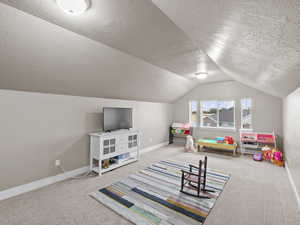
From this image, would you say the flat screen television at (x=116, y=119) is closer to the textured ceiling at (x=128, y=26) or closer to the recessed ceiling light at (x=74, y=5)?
the textured ceiling at (x=128, y=26)

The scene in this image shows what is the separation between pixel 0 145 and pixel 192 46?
137 inches

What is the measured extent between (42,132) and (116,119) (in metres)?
1.54

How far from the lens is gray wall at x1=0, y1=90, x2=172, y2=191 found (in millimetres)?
2371

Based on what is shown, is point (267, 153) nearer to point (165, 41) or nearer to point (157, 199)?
point (157, 199)

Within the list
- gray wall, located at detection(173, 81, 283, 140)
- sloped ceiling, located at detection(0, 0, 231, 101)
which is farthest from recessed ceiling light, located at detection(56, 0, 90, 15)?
gray wall, located at detection(173, 81, 283, 140)

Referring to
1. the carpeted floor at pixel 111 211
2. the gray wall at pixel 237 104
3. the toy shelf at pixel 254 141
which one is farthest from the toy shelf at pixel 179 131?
the carpeted floor at pixel 111 211

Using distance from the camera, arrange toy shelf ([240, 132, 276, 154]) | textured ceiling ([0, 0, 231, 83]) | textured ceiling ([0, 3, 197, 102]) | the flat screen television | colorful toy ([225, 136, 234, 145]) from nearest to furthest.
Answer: textured ceiling ([0, 0, 231, 83])
textured ceiling ([0, 3, 197, 102])
the flat screen television
toy shelf ([240, 132, 276, 154])
colorful toy ([225, 136, 234, 145])

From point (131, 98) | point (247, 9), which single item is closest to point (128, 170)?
point (131, 98)

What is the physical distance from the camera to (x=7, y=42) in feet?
5.73

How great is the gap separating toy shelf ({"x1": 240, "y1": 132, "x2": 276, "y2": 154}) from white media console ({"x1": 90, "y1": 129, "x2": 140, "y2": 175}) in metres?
3.59

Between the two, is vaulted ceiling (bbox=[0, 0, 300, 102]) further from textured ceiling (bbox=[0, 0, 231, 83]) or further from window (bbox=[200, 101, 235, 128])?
window (bbox=[200, 101, 235, 128])

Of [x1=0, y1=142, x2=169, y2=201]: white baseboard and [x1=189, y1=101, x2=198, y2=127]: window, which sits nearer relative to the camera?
[x1=0, y1=142, x2=169, y2=201]: white baseboard

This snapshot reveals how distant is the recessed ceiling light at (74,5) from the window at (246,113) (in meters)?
5.44

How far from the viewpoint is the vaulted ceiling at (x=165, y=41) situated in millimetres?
829
